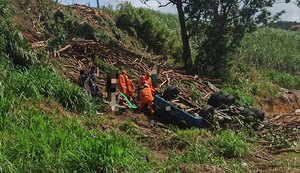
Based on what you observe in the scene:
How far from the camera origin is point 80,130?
313 inches

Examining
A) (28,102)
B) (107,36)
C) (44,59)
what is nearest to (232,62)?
(107,36)

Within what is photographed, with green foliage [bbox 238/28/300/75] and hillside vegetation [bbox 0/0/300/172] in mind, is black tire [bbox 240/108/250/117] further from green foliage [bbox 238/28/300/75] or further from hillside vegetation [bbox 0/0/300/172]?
green foliage [bbox 238/28/300/75]

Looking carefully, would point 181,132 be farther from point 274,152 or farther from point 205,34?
point 205,34

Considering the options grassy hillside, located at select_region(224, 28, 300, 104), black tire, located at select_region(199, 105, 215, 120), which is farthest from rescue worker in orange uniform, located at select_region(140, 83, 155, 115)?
grassy hillside, located at select_region(224, 28, 300, 104)

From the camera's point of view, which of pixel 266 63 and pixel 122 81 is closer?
pixel 122 81

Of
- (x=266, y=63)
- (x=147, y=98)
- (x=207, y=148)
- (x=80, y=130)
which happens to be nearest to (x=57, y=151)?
(x=80, y=130)

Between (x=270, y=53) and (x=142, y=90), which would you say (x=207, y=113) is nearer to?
(x=142, y=90)

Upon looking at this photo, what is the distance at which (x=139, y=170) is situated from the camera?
6.68 m

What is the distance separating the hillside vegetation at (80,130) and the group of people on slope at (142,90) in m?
0.44

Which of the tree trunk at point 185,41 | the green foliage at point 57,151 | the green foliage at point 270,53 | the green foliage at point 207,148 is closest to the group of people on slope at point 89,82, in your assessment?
the green foliage at point 207,148

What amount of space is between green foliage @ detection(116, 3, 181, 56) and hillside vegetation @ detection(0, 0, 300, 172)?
264 cm

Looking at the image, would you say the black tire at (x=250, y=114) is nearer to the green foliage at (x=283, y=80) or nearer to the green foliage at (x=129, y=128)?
the green foliage at (x=129, y=128)

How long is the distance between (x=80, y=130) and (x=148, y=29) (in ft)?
46.1

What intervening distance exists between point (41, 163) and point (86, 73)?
6.55 m
